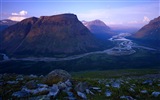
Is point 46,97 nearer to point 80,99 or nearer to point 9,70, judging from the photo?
point 80,99

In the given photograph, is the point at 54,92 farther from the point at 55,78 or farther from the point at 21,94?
the point at 55,78

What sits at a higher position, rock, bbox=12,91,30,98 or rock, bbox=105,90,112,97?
rock, bbox=12,91,30,98

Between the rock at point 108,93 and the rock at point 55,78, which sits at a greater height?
the rock at point 55,78

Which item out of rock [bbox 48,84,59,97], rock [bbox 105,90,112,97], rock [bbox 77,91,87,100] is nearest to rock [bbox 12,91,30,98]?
rock [bbox 48,84,59,97]

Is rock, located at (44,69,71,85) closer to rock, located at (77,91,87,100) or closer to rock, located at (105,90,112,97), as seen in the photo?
rock, located at (77,91,87,100)

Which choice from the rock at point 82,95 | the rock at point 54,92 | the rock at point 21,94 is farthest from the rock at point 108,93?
the rock at point 21,94

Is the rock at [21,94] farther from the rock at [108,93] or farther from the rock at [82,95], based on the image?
the rock at [108,93]

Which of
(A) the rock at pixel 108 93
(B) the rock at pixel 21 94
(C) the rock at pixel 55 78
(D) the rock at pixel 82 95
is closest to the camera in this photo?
(B) the rock at pixel 21 94

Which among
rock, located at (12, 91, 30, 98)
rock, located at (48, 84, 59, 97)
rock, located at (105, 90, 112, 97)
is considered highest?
rock, located at (48, 84, 59, 97)

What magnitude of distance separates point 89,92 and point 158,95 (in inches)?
315

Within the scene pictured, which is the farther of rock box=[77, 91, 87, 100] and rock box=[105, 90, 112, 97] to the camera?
rock box=[105, 90, 112, 97]

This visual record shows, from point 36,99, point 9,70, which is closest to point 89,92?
point 36,99

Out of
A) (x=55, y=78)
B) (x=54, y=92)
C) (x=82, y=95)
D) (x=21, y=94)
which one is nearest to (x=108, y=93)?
(x=82, y=95)

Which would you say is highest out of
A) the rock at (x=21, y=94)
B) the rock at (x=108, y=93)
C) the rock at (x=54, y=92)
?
the rock at (x=54, y=92)
